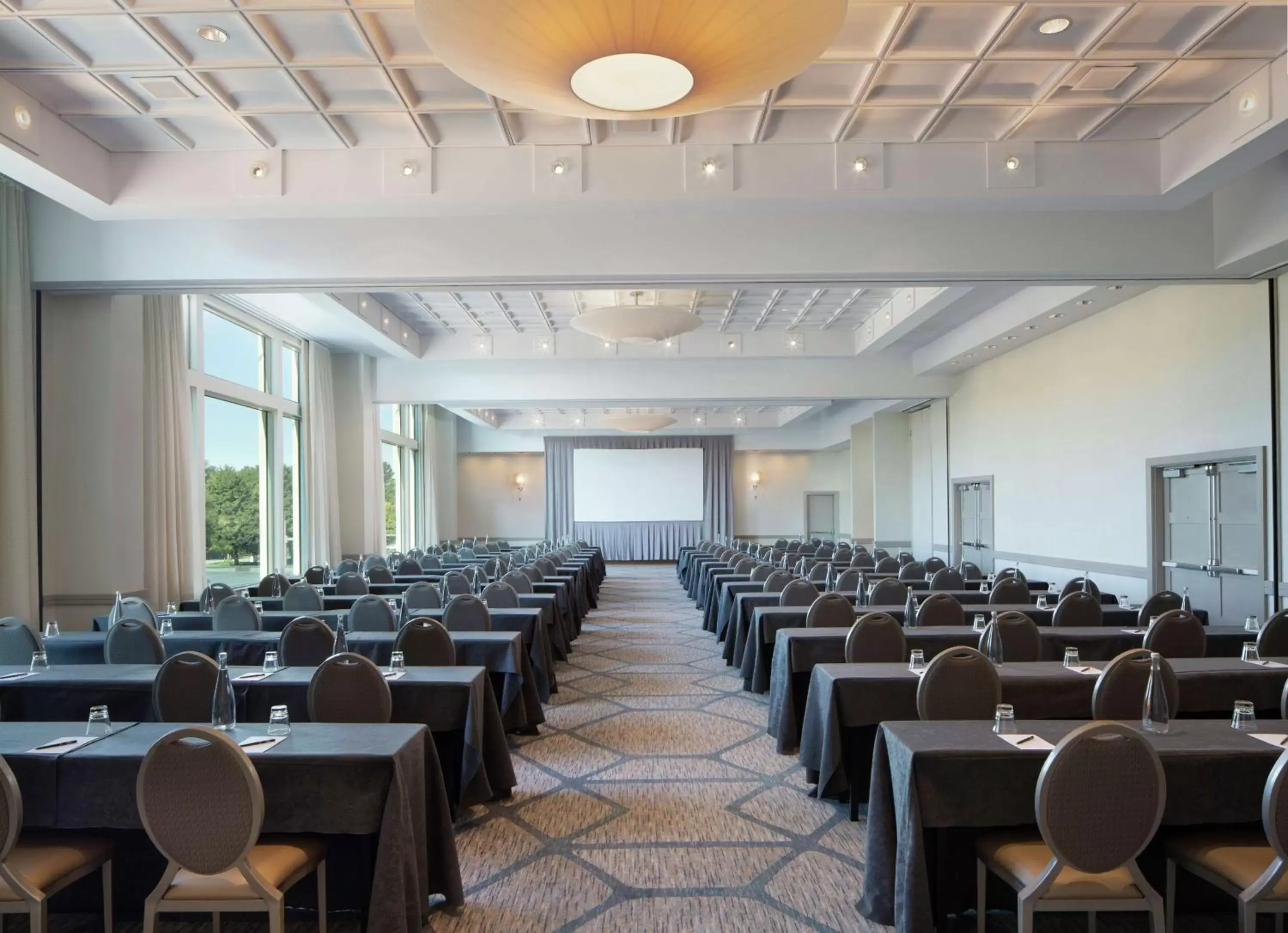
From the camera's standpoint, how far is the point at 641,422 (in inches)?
777

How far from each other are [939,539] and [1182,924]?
13881mm

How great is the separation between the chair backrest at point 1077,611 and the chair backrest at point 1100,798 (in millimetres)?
4872

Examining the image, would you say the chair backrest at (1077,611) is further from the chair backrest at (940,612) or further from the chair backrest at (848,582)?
the chair backrest at (848,582)

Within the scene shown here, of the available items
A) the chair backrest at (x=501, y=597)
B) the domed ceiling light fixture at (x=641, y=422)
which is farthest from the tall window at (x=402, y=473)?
the chair backrest at (x=501, y=597)

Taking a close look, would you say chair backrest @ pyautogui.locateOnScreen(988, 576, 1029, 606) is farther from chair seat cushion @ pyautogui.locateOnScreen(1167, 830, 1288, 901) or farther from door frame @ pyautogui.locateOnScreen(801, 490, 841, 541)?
door frame @ pyautogui.locateOnScreen(801, 490, 841, 541)

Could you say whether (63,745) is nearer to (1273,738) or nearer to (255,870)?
(255,870)

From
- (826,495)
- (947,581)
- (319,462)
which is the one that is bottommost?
(947,581)

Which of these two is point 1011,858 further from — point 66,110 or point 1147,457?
point 1147,457

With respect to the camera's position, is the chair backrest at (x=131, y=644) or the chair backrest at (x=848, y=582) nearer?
the chair backrest at (x=131, y=644)

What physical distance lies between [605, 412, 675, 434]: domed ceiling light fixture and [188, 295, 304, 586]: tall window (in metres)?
7.74

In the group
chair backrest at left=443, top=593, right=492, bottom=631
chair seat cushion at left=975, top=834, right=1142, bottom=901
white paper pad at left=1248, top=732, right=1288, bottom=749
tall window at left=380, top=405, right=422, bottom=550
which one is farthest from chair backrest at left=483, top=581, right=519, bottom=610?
tall window at left=380, top=405, right=422, bottom=550

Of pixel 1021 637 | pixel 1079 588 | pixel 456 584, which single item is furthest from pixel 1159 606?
pixel 456 584

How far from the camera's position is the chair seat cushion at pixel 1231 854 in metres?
2.85

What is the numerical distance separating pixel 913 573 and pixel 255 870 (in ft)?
33.4
